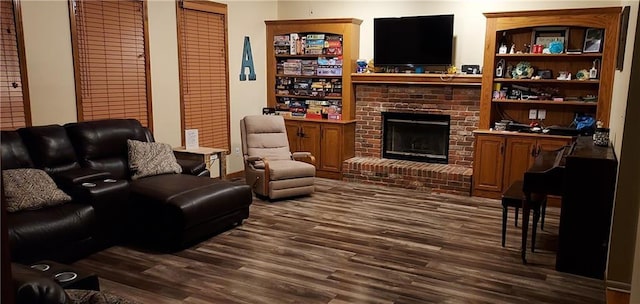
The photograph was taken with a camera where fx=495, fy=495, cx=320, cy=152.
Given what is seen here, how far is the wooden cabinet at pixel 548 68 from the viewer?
5379 millimetres

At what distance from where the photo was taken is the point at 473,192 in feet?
20.1

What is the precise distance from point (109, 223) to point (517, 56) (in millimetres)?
4807

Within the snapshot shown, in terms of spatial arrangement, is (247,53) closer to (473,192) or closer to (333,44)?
(333,44)

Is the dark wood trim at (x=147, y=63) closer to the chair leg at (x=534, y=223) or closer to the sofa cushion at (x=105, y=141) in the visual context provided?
the sofa cushion at (x=105, y=141)

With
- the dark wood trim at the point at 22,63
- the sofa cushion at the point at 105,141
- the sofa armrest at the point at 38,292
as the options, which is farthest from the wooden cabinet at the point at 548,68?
the sofa armrest at the point at 38,292

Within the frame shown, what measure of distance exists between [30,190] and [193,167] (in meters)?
1.65

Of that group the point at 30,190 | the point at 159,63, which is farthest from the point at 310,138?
the point at 30,190

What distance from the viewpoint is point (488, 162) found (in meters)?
5.95

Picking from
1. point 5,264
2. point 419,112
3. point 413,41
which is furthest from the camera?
point 419,112

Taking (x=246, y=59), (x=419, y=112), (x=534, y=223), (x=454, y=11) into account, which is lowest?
(x=534, y=223)

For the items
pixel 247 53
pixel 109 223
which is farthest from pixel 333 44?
pixel 109 223

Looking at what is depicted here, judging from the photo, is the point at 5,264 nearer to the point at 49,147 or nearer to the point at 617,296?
the point at 617,296

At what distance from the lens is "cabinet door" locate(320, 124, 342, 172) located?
6953mm

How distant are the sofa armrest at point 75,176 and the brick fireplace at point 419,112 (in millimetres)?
3510
